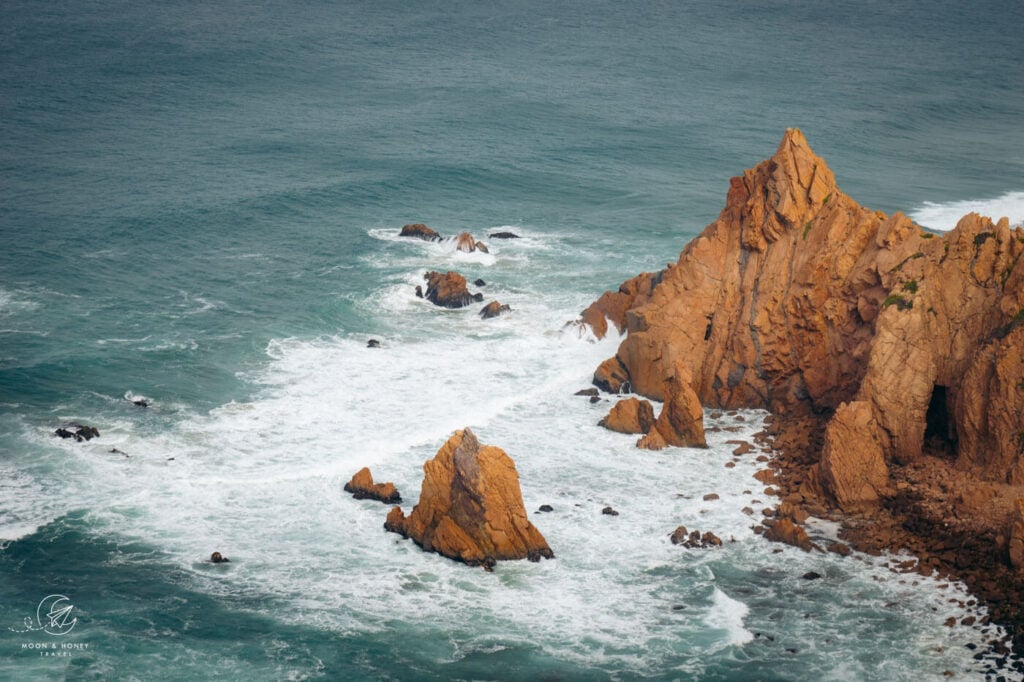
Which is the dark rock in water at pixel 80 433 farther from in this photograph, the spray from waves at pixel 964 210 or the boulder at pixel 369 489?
the spray from waves at pixel 964 210

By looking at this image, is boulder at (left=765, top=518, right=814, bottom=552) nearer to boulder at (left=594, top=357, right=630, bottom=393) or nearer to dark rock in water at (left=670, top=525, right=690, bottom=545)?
dark rock in water at (left=670, top=525, right=690, bottom=545)

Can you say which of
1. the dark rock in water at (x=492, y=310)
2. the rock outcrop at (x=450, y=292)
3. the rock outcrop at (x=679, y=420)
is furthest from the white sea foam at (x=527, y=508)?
the rock outcrop at (x=450, y=292)

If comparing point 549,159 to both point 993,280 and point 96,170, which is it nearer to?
point 96,170

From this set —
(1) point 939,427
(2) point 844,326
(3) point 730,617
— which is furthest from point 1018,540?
(2) point 844,326

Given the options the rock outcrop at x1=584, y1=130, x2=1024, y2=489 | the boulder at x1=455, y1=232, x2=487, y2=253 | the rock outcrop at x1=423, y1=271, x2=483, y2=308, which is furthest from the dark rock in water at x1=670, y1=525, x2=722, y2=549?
the boulder at x1=455, y1=232, x2=487, y2=253

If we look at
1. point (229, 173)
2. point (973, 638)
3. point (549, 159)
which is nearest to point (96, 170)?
point (229, 173)
